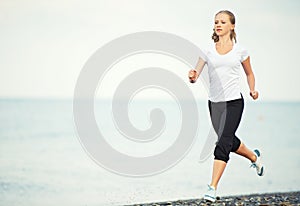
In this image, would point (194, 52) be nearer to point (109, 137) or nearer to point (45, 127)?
point (109, 137)

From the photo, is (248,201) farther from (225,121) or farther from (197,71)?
(197,71)

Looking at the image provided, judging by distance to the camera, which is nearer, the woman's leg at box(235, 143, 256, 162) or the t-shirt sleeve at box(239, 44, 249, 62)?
the t-shirt sleeve at box(239, 44, 249, 62)

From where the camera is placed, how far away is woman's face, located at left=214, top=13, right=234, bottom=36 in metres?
5.02

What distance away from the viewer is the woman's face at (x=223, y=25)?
5016 millimetres

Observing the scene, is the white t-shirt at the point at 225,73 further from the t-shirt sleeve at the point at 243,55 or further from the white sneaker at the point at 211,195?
the white sneaker at the point at 211,195

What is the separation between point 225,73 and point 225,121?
15.5 inches

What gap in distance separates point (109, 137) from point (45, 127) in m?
5.15

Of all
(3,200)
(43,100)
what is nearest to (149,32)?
(3,200)

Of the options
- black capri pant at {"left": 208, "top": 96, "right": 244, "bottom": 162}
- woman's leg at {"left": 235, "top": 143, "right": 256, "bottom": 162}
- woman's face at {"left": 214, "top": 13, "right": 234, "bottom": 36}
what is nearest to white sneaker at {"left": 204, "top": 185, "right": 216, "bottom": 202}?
black capri pant at {"left": 208, "top": 96, "right": 244, "bottom": 162}

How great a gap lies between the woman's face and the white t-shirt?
17cm

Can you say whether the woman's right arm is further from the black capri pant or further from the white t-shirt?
the black capri pant

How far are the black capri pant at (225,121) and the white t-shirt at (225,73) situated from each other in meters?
0.05

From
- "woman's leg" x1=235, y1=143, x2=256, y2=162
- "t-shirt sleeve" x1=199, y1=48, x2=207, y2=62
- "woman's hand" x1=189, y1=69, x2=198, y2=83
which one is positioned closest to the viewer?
"woman's hand" x1=189, y1=69, x2=198, y2=83

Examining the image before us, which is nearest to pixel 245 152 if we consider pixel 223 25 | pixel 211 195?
pixel 211 195
